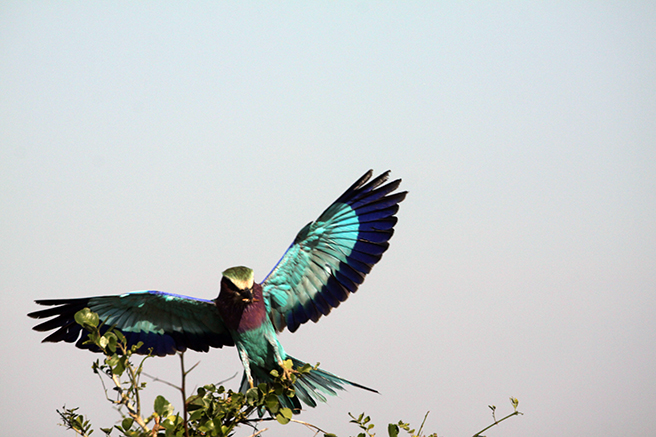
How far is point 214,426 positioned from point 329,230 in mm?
Answer: 1709

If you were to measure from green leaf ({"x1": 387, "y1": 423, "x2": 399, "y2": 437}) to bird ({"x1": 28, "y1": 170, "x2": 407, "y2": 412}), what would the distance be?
867 millimetres

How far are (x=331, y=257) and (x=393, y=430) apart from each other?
1.39 meters

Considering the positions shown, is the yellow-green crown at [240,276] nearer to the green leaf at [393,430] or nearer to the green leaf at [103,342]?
the green leaf at [103,342]

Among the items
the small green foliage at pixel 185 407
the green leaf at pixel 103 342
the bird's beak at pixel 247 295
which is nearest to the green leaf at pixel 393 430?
the small green foliage at pixel 185 407

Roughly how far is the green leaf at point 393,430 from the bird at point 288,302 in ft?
2.84

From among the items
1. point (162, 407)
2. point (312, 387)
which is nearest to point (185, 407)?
point (162, 407)

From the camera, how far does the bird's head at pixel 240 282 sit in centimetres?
324

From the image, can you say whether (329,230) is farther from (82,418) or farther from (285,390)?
(82,418)

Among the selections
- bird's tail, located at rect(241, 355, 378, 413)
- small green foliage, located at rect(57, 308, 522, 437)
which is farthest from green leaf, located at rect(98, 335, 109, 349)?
bird's tail, located at rect(241, 355, 378, 413)

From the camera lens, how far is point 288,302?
375 centimetres

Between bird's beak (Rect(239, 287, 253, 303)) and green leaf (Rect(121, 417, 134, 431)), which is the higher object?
bird's beak (Rect(239, 287, 253, 303))

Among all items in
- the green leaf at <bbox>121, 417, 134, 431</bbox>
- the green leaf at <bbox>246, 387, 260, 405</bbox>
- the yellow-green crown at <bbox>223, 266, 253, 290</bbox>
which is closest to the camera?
the green leaf at <bbox>121, 417, 134, 431</bbox>

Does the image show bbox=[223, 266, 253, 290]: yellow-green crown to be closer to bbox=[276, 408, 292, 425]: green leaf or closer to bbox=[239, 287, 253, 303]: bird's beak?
bbox=[239, 287, 253, 303]: bird's beak

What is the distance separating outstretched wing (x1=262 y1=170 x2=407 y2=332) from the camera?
369cm
